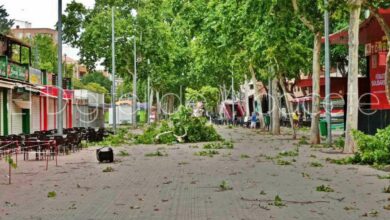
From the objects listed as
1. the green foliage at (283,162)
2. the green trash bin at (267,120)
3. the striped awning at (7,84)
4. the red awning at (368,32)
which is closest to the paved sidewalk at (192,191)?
the green foliage at (283,162)

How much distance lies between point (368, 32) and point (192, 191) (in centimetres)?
2017

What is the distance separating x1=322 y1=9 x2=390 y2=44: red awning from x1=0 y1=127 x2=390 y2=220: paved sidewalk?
9.56 m

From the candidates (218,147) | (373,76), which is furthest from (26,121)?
(373,76)

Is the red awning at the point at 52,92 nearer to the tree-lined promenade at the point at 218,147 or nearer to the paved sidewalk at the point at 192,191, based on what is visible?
the tree-lined promenade at the point at 218,147

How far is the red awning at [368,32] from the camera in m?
28.4

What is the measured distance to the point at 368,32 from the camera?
31.0m

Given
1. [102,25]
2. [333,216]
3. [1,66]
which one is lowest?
[333,216]

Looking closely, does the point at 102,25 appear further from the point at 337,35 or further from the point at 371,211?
the point at 371,211

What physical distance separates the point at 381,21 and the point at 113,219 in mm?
13738

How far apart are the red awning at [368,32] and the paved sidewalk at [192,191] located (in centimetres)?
956

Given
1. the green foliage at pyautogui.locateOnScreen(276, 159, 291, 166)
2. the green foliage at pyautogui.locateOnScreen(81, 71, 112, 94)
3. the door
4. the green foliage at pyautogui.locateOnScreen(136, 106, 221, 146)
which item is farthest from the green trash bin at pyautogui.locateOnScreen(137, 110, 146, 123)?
the green foliage at pyautogui.locateOnScreen(276, 159, 291, 166)

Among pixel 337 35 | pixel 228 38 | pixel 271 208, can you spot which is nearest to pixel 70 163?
pixel 271 208

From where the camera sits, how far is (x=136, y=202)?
1182 cm

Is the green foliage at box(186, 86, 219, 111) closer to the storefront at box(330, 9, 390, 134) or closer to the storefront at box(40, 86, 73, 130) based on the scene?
the storefront at box(40, 86, 73, 130)
